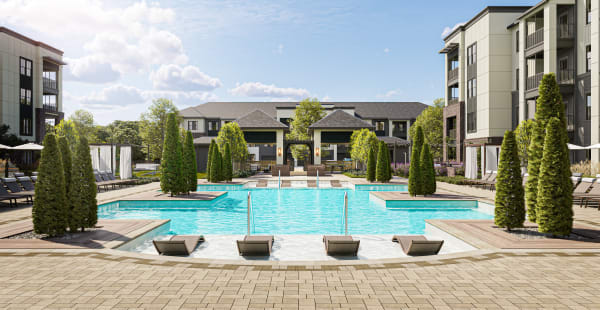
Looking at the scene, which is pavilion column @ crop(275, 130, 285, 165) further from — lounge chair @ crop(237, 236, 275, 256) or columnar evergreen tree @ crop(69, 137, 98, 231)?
lounge chair @ crop(237, 236, 275, 256)

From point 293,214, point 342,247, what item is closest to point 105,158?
point 293,214

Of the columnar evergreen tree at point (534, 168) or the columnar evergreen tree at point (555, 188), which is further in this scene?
the columnar evergreen tree at point (534, 168)

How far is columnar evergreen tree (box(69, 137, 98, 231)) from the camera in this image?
26.7 ft

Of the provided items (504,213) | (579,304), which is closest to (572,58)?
(504,213)

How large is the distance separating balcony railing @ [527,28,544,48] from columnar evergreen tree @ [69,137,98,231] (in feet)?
93.4

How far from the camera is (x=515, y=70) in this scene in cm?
2867

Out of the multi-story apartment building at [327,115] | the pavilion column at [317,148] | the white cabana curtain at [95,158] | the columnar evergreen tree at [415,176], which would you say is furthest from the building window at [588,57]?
the white cabana curtain at [95,158]

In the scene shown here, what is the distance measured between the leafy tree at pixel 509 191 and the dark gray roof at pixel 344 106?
5488cm

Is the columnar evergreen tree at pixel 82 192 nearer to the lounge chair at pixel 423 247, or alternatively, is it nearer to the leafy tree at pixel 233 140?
the lounge chair at pixel 423 247

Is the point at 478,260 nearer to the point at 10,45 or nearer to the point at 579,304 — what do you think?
the point at 579,304

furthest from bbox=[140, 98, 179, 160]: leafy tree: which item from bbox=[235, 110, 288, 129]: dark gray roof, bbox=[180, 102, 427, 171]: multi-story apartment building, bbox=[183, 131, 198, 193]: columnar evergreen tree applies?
bbox=[183, 131, 198, 193]: columnar evergreen tree

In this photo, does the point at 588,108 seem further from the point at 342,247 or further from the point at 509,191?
the point at 342,247

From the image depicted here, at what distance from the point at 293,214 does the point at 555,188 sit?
9124 millimetres

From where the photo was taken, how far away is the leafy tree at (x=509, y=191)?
838cm
